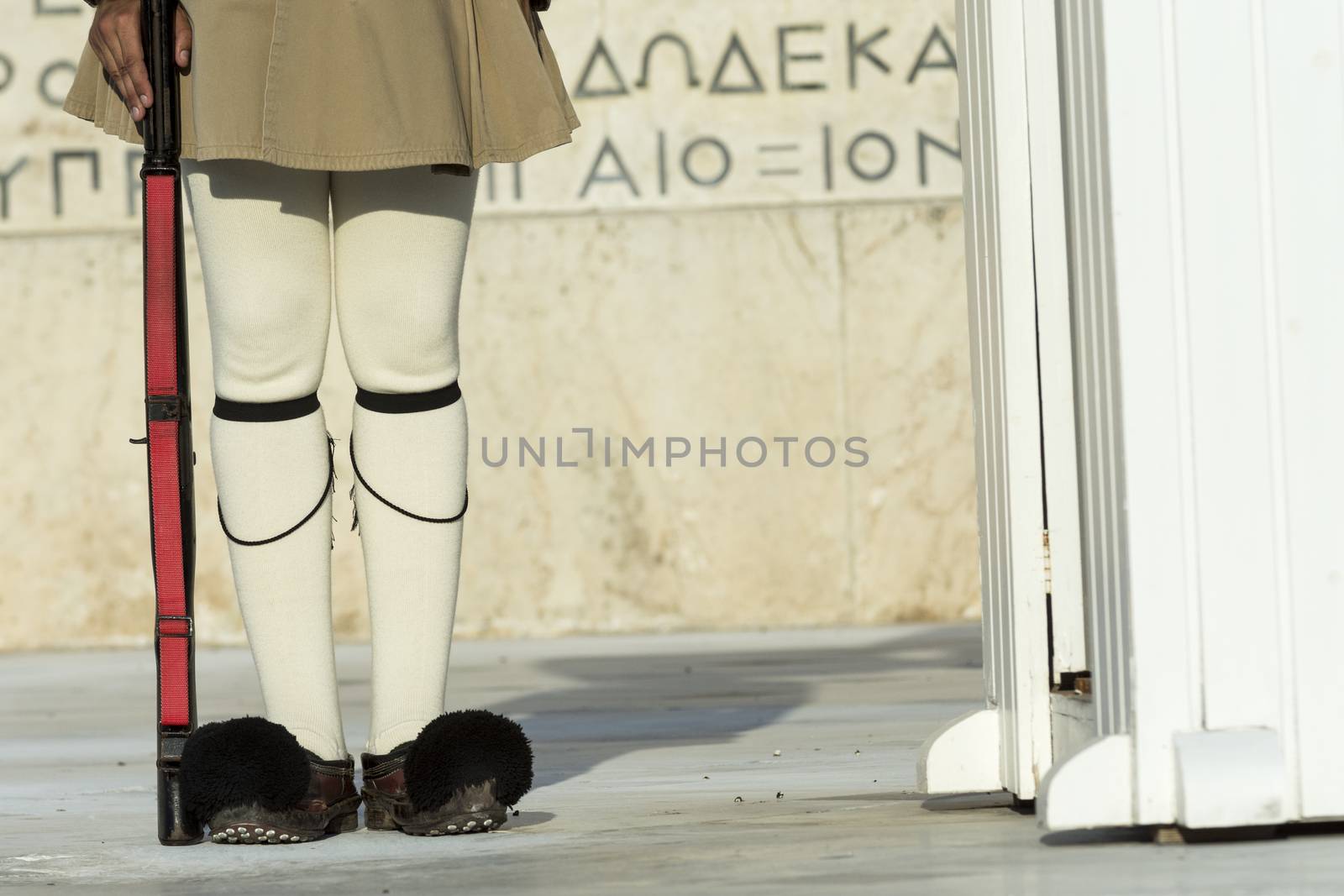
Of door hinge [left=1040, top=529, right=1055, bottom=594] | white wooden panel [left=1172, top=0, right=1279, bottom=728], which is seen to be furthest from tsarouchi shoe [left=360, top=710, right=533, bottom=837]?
white wooden panel [left=1172, top=0, right=1279, bottom=728]

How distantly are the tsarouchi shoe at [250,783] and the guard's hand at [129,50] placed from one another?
1.82 feet

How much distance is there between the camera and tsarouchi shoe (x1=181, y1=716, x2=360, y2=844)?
1.48 m

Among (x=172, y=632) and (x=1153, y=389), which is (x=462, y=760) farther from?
(x=1153, y=389)

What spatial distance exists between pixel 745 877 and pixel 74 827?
2.56 feet

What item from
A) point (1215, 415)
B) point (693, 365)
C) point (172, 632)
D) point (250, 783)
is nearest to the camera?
point (1215, 415)

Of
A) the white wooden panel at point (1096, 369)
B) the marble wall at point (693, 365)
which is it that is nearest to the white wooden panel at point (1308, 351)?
the white wooden panel at point (1096, 369)

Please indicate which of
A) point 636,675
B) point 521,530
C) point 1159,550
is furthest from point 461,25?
point 521,530

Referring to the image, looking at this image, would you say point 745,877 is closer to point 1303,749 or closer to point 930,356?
point 1303,749

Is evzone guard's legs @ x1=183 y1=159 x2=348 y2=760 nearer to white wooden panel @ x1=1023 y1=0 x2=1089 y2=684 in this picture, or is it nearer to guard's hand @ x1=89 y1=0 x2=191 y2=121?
guard's hand @ x1=89 y1=0 x2=191 y2=121

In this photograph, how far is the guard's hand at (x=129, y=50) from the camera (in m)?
1.59

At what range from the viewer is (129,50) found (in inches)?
62.8

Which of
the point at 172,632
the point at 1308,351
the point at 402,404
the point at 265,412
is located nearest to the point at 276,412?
the point at 265,412

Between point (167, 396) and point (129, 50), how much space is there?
0.31 meters

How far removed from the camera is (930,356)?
4.69m
